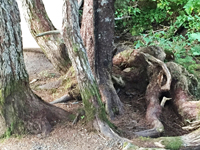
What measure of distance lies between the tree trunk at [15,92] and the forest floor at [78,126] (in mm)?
136

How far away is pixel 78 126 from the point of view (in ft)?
8.31

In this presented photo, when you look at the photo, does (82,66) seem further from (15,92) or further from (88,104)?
(15,92)

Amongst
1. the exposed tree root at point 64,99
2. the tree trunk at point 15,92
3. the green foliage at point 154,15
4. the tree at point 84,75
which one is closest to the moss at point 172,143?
the tree at point 84,75

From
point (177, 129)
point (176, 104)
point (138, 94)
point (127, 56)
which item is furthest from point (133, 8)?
point (177, 129)

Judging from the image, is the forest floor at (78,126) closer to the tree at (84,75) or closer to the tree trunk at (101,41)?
the tree at (84,75)

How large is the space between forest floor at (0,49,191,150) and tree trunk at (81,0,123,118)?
347 mm

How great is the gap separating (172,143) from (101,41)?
1798 millimetres

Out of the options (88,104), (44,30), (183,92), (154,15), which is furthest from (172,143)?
(154,15)

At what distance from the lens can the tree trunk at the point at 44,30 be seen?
153 inches

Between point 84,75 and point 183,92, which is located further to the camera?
point 183,92

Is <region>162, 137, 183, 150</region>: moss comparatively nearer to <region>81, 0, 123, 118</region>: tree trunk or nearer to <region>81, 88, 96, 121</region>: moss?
<region>81, 88, 96, 121</region>: moss

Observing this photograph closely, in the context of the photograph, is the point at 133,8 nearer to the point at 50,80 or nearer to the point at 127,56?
the point at 127,56

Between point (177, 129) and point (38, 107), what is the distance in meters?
2.00

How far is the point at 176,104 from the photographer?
11.4 ft
